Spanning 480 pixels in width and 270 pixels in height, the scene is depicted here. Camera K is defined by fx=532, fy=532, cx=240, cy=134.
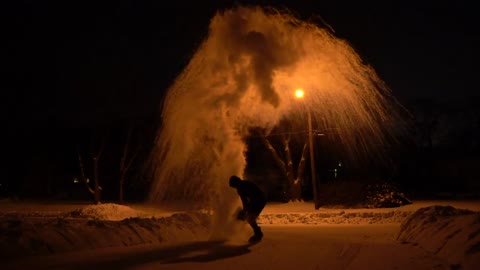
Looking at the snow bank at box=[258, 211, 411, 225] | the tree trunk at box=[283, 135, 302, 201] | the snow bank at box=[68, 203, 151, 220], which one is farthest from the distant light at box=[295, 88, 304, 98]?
the tree trunk at box=[283, 135, 302, 201]

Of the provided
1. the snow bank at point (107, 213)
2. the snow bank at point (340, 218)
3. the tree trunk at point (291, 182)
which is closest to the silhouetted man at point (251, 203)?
the snow bank at point (340, 218)

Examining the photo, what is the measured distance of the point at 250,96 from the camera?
16078 millimetres

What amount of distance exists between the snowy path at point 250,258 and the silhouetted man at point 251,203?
65 centimetres

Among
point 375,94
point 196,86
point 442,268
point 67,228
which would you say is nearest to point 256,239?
point 67,228

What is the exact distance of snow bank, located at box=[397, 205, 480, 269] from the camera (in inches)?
304

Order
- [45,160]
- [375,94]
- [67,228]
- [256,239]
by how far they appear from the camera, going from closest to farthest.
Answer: [67,228]
[256,239]
[375,94]
[45,160]

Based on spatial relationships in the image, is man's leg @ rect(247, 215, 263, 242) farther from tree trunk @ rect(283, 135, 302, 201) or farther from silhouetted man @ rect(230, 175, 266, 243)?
tree trunk @ rect(283, 135, 302, 201)

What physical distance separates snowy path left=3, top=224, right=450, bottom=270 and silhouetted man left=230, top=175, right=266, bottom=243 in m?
0.65

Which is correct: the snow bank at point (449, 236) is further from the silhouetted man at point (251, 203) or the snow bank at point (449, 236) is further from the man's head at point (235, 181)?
the man's head at point (235, 181)

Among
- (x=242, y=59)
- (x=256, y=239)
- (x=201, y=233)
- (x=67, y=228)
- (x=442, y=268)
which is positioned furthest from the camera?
(x=242, y=59)

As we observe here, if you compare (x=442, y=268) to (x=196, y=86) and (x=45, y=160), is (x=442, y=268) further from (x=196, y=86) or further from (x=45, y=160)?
(x=45, y=160)

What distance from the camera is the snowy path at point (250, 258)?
8.84 metres

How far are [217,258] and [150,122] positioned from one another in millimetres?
39659

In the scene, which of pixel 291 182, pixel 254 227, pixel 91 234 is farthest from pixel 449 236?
pixel 291 182
